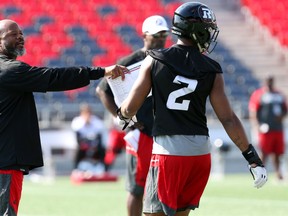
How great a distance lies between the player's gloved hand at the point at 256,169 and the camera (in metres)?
6.48

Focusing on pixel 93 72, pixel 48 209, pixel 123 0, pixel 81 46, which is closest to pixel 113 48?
pixel 81 46

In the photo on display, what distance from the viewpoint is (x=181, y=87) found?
642cm

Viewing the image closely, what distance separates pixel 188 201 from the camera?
655 centimetres

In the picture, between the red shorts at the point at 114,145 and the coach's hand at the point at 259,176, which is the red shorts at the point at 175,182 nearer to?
the coach's hand at the point at 259,176

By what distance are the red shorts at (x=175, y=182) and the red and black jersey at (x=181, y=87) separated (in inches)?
8.3

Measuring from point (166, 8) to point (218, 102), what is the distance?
23.1 m

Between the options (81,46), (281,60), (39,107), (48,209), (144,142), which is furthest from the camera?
(281,60)

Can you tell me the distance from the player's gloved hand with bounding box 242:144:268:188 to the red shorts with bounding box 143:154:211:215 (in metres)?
0.31

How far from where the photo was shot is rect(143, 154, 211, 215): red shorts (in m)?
6.46

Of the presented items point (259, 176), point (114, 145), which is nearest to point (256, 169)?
point (259, 176)

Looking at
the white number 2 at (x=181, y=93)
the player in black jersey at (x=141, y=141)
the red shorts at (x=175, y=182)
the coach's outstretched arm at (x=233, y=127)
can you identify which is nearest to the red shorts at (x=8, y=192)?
the red shorts at (x=175, y=182)

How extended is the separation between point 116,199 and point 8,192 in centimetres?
713

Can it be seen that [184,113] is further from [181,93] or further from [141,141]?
[141,141]

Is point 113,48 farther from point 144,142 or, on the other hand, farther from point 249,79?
point 144,142
